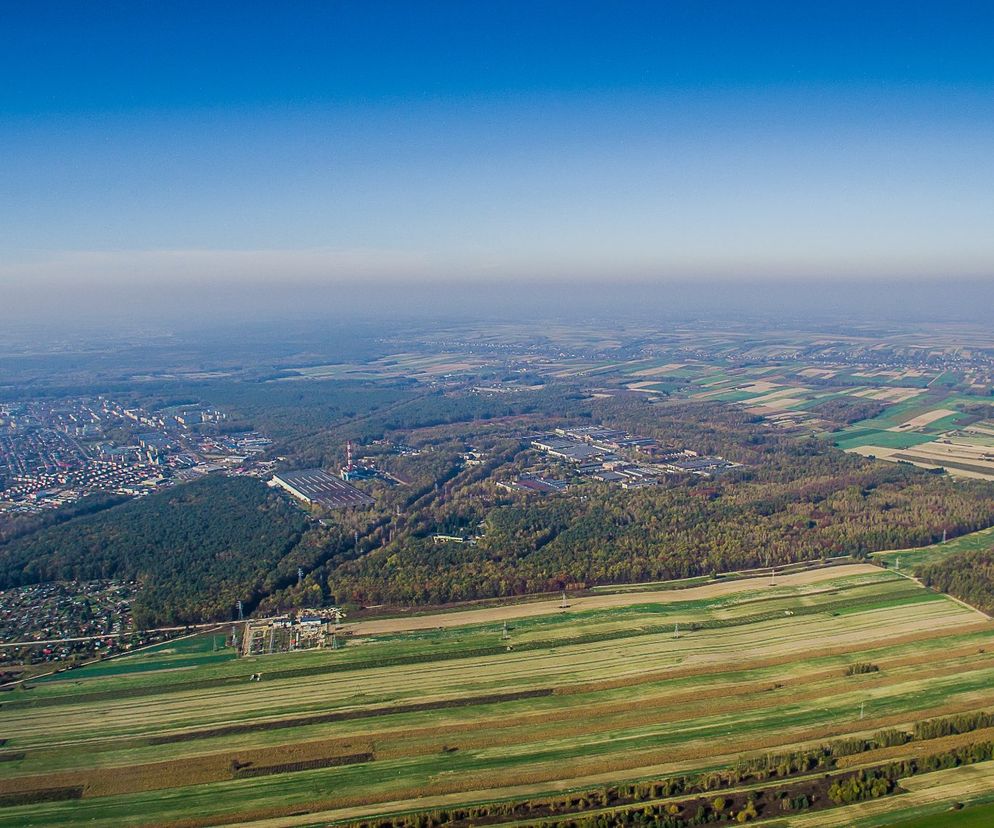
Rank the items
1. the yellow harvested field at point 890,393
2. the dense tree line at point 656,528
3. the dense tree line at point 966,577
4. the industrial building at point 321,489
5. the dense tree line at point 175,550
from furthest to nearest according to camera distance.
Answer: the yellow harvested field at point 890,393
the industrial building at point 321,489
the dense tree line at point 656,528
the dense tree line at point 175,550
the dense tree line at point 966,577

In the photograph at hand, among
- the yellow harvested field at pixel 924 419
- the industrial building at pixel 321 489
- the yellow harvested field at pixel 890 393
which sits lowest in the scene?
the yellow harvested field at pixel 890 393

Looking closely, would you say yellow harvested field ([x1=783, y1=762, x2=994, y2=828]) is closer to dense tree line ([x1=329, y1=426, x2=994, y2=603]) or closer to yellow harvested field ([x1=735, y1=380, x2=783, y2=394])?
dense tree line ([x1=329, y1=426, x2=994, y2=603])

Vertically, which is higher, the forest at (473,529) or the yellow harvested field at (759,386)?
the forest at (473,529)

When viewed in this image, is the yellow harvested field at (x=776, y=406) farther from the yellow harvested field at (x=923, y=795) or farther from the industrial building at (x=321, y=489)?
the yellow harvested field at (x=923, y=795)

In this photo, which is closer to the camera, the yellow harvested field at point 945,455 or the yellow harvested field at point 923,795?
the yellow harvested field at point 923,795

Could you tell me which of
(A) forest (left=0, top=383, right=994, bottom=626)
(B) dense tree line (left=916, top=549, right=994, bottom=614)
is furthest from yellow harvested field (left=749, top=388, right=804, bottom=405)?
(B) dense tree line (left=916, top=549, right=994, bottom=614)

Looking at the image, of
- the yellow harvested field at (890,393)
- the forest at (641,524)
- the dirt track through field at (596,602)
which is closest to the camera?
the dirt track through field at (596,602)

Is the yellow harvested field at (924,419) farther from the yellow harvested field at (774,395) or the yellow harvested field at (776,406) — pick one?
the yellow harvested field at (774,395)

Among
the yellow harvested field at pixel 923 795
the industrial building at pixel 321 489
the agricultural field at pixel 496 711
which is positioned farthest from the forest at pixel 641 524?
the yellow harvested field at pixel 923 795
